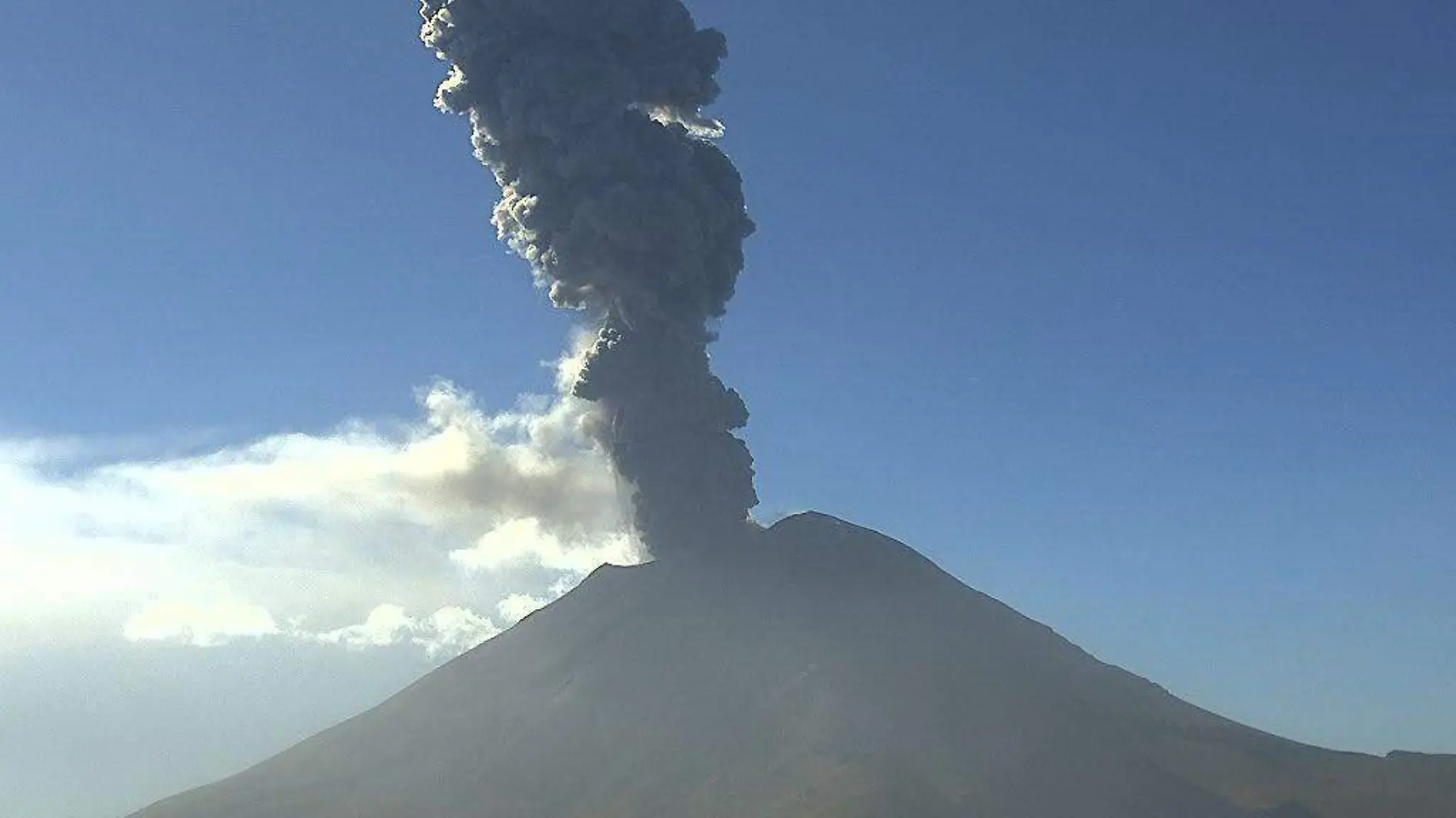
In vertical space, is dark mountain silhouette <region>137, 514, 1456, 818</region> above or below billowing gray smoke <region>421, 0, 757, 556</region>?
below

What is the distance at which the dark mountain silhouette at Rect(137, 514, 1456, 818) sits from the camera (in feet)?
353

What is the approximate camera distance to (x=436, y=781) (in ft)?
388

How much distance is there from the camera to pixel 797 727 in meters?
118

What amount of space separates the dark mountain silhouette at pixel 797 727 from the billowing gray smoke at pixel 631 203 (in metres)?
9.00

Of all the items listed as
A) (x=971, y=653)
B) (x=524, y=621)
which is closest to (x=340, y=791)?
(x=524, y=621)

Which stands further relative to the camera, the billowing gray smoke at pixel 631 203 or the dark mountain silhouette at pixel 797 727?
the billowing gray smoke at pixel 631 203

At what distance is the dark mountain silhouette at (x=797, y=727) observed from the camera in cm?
10762

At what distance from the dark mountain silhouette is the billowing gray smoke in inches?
354

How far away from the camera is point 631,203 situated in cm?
12244

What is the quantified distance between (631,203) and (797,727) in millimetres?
39197

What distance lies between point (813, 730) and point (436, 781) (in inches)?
1046

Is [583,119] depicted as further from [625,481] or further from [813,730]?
[813,730]

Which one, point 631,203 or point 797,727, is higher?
point 631,203

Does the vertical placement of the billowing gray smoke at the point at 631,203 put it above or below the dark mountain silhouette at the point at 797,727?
above
